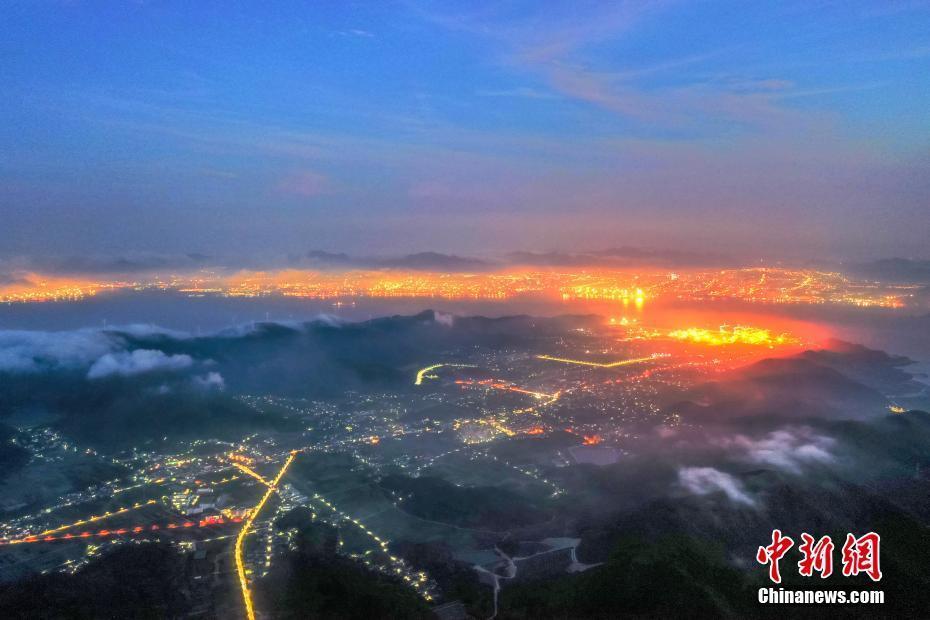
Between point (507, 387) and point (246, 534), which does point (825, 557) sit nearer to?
point (246, 534)

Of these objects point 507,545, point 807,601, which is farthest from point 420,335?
point 807,601

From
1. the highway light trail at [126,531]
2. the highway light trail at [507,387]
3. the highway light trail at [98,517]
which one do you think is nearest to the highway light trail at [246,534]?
the highway light trail at [126,531]

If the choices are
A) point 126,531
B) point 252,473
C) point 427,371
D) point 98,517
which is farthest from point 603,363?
point 98,517

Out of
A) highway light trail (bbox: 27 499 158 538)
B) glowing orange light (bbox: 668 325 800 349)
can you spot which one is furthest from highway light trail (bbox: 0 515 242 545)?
glowing orange light (bbox: 668 325 800 349)

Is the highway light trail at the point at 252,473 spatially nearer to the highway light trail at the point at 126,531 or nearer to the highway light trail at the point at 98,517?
the highway light trail at the point at 126,531

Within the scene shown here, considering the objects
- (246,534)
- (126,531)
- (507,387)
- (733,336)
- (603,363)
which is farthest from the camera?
(733,336)

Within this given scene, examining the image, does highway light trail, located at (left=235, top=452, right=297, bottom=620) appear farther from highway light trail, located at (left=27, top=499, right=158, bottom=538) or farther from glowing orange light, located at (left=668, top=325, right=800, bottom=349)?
glowing orange light, located at (left=668, top=325, right=800, bottom=349)

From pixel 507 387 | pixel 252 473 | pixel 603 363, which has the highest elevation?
pixel 603 363

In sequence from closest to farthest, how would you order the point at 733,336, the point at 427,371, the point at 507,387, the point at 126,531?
the point at 126,531
the point at 507,387
the point at 427,371
the point at 733,336
